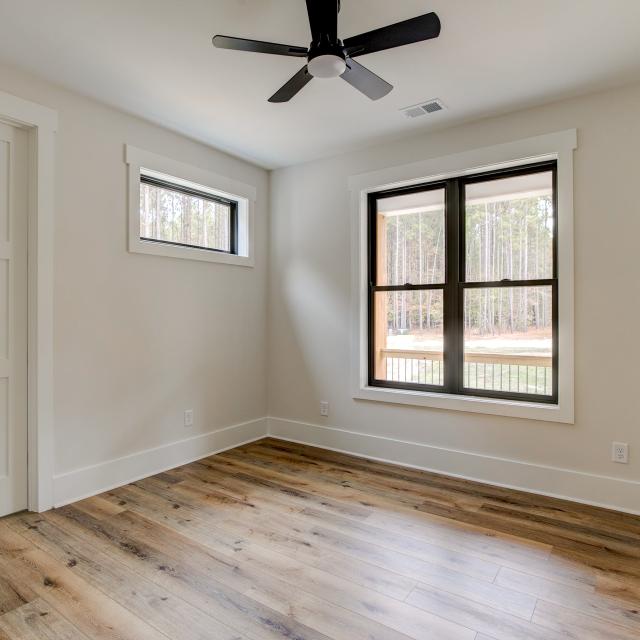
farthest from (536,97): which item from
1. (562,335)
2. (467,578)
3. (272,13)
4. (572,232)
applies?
(467,578)

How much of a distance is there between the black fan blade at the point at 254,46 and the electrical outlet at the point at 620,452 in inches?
116

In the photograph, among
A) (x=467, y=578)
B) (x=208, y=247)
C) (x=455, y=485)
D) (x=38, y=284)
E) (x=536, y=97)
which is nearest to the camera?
(x=467, y=578)

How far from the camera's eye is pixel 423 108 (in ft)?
10.2

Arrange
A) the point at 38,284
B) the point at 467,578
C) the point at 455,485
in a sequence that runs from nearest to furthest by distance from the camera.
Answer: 1. the point at 467,578
2. the point at 38,284
3. the point at 455,485

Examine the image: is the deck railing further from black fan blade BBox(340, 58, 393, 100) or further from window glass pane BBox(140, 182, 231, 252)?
black fan blade BBox(340, 58, 393, 100)

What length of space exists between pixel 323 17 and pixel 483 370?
2.63 meters

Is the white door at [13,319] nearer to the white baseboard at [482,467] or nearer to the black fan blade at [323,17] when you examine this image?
the black fan blade at [323,17]

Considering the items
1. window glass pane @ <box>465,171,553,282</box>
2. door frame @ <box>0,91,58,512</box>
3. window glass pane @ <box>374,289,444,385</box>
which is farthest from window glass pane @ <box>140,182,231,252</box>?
window glass pane @ <box>465,171,553,282</box>

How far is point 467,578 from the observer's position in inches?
82.0

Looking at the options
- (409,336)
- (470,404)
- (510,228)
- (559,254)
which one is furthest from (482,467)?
(510,228)

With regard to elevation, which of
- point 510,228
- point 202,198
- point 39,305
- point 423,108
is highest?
point 423,108

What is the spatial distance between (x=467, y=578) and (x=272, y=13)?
9.43ft

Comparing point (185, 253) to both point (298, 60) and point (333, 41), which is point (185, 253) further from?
point (333, 41)

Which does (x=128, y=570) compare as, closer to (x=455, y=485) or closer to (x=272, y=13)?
(x=455, y=485)
